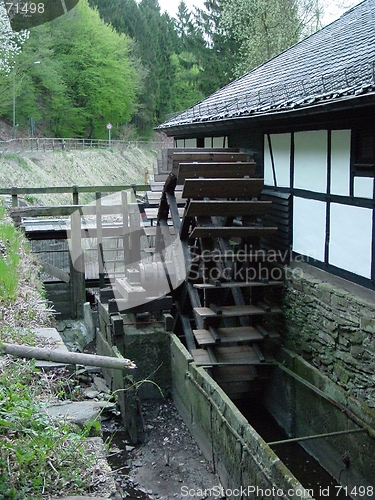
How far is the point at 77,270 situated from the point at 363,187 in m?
6.65

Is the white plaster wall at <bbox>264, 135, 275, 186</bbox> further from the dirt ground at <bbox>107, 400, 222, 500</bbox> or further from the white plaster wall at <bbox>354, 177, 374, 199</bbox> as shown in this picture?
the dirt ground at <bbox>107, 400, 222, 500</bbox>

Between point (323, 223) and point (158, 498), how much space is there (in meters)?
3.33

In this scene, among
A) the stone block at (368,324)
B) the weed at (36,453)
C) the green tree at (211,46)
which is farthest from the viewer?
the green tree at (211,46)

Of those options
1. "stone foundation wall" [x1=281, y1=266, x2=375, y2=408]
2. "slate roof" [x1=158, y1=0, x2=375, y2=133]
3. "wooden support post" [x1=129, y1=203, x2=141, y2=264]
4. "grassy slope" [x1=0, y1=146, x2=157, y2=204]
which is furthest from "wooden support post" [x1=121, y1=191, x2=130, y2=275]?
"grassy slope" [x1=0, y1=146, x2=157, y2=204]

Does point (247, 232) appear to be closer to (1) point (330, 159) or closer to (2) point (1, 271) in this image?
(1) point (330, 159)

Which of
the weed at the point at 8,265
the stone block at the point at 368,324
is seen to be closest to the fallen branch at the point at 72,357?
the weed at the point at 8,265

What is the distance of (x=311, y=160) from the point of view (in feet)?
20.2

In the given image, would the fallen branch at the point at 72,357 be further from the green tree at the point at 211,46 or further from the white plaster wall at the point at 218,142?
the green tree at the point at 211,46

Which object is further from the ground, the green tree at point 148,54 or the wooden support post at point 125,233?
the green tree at point 148,54

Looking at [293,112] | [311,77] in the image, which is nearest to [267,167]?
[311,77]

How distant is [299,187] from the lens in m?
6.46

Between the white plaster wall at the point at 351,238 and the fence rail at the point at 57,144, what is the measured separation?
2248 centimetres

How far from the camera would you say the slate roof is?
513cm

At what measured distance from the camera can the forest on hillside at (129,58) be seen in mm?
21281
